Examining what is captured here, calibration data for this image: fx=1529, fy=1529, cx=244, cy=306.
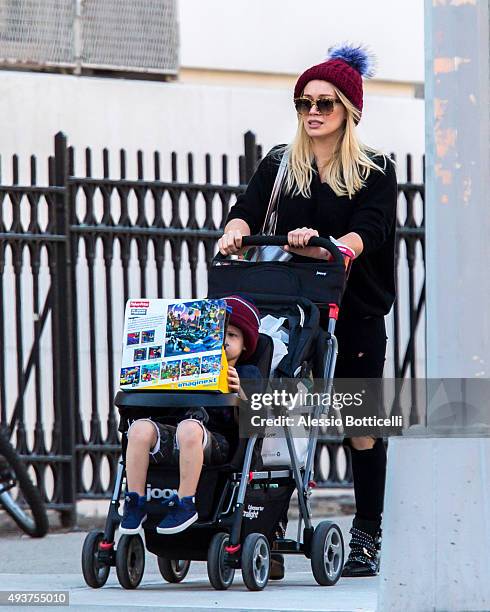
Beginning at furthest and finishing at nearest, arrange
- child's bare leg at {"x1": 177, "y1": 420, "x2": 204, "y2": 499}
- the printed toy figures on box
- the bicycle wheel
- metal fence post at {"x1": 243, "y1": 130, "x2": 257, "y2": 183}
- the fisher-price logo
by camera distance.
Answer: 1. metal fence post at {"x1": 243, "y1": 130, "x2": 257, "y2": 183}
2. the bicycle wheel
3. the fisher-price logo
4. the printed toy figures on box
5. child's bare leg at {"x1": 177, "y1": 420, "x2": 204, "y2": 499}

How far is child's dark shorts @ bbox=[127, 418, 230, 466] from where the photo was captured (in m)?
5.36

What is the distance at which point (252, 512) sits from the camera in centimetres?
554

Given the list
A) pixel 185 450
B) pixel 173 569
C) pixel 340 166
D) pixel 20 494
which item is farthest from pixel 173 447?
pixel 20 494

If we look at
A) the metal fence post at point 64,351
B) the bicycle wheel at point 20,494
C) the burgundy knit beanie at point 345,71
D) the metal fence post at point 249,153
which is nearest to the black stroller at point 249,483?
the burgundy knit beanie at point 345,71

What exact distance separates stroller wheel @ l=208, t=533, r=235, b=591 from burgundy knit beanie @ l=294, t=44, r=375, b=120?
1.85m

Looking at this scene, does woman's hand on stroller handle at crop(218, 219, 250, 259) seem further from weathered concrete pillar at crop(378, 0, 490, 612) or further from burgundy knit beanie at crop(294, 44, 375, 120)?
weathered concrete pillar at crop(378, 0, 490, 612)

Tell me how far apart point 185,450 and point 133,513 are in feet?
1.00

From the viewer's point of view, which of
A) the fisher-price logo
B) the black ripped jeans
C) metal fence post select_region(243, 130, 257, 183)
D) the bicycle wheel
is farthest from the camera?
metal fence post select_region(243, 130, 257, 183)

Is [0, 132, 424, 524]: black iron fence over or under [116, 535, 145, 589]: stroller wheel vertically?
over

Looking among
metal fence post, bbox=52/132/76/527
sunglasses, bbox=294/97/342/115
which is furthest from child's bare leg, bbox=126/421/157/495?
metal fence post, bbox=52/132/76/527

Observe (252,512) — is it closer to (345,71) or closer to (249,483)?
(249,483)

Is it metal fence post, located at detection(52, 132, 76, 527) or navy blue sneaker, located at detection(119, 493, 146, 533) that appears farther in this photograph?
metal fence post, located at detection(52, 132, 76, 527)

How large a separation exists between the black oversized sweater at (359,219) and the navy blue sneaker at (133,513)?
1282 mm

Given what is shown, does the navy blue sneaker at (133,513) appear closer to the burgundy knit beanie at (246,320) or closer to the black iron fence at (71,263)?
the burgundy knit beanie at (246,320)
